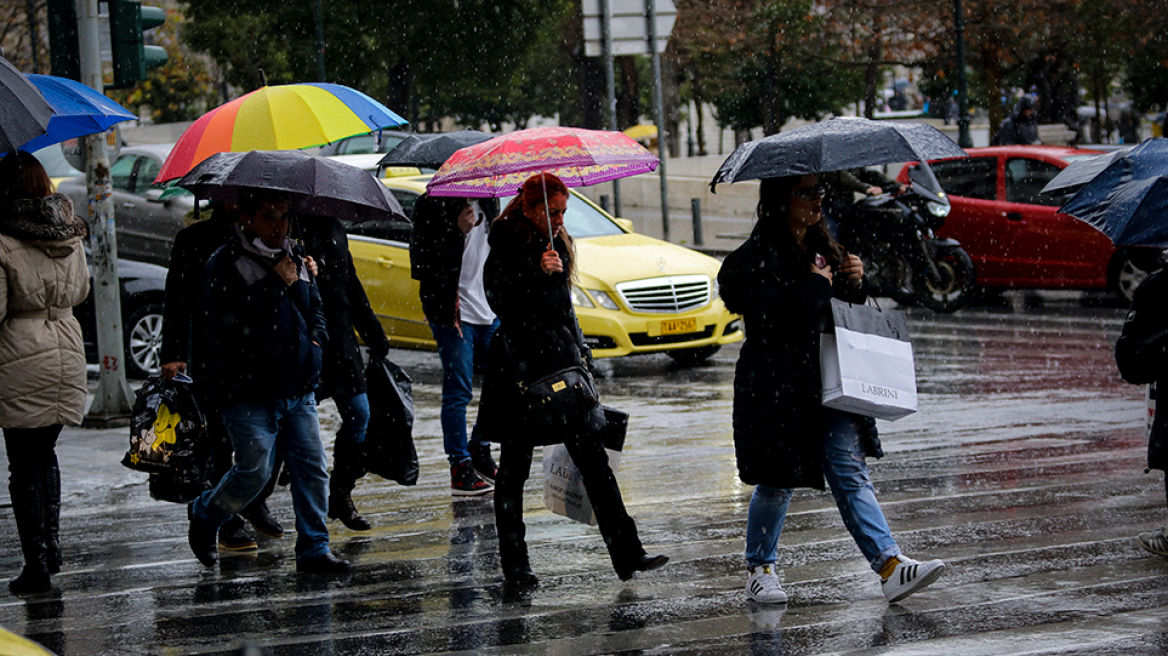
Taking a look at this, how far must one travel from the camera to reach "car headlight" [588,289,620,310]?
Result: 1243cm

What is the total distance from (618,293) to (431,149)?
4479 millimetres

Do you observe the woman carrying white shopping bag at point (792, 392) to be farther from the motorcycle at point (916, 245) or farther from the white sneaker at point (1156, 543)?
the motorcycle at point (916, 245)

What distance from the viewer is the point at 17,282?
19.9ft

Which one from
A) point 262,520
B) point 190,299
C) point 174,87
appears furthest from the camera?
point 174,87

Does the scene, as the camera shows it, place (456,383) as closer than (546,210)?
No

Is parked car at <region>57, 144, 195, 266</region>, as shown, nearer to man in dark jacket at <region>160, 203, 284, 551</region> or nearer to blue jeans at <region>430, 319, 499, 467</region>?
blue jeans at <region>430, 319, 499, 467</region>

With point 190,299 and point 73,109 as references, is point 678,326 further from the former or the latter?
point 73,109

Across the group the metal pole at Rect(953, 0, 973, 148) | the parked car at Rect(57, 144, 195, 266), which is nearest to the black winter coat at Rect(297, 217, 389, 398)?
the parked car at Rect(57, 144, 195, 266)

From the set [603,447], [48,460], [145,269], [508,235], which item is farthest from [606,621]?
[145,269]

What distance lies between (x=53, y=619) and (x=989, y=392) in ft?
23.8

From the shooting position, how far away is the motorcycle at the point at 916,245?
16.0 m

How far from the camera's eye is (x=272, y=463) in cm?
634

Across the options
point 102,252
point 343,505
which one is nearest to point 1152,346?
point 343,505

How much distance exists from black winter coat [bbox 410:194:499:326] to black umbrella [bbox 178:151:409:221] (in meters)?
1.39
